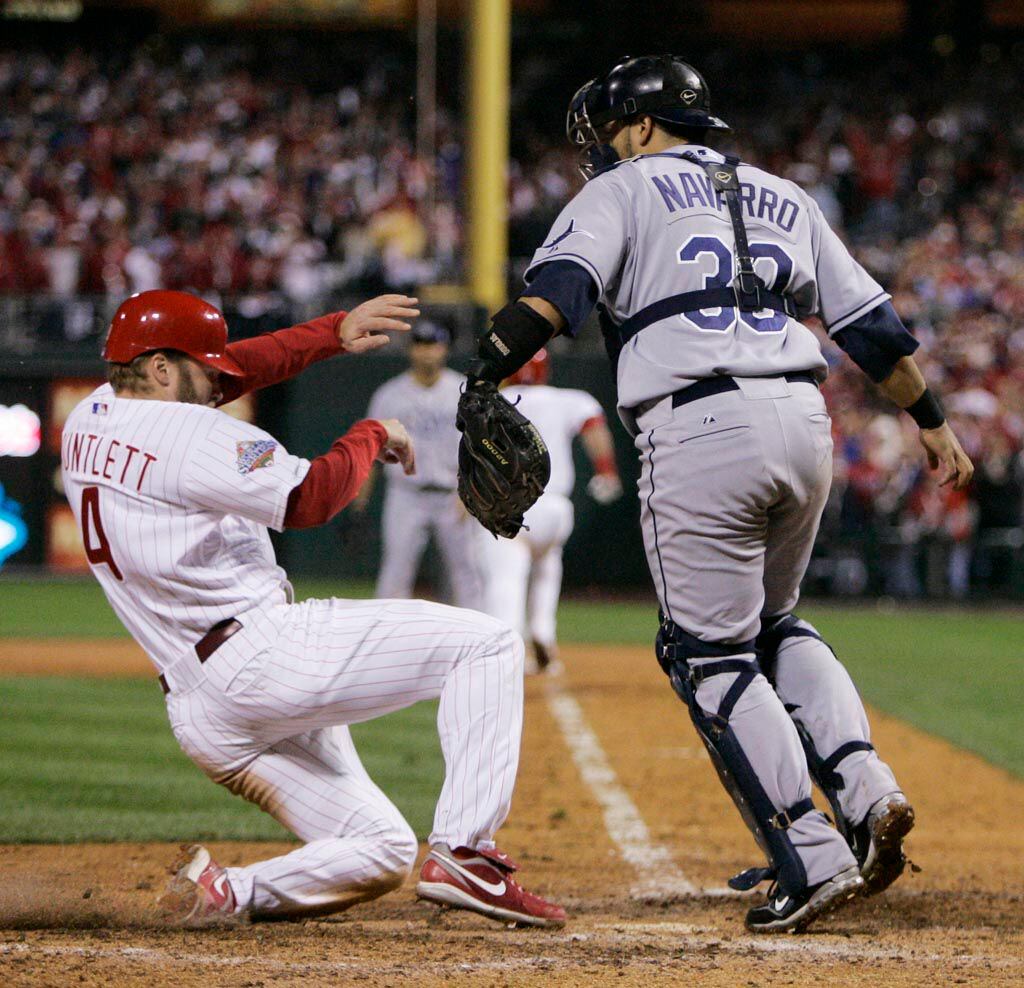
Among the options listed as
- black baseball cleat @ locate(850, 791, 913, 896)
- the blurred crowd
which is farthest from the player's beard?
the blurred crowd

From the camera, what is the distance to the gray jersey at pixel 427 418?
30.3 feet

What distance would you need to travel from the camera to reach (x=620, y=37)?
24.0 m

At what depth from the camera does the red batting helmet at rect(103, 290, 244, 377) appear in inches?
138

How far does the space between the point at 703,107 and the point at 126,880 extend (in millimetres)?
2570

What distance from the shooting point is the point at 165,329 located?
3.52m

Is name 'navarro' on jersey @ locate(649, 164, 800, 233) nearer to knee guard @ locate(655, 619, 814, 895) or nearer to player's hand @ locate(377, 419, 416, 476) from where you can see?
player's hand @ locate(377, 419, 416, 476)

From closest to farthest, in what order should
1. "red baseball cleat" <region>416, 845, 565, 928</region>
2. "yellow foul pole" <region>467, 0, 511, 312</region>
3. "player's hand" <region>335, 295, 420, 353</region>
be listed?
"red baseball cleat" <region>416, 845, 565, 928</region> → "player's hand" <region>335, 295, 420, 353</region> → "yellow foul pole" <region>467, 0, 511, 312</region>

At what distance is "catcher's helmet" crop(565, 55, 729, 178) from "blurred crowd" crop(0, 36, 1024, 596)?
1232 cm

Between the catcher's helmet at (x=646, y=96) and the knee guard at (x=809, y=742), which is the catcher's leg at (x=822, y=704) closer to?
the knee guard at (x=809, y=742)

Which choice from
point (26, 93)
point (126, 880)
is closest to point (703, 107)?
point (126, 880)

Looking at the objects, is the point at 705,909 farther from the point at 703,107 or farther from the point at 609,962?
the point at 703,107

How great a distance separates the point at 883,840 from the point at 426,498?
6059mm

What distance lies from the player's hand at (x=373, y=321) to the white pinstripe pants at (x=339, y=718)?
2.21ft

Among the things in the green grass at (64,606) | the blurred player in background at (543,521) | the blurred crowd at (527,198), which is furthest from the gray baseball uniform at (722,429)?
the blurred crowd at (527,198)
